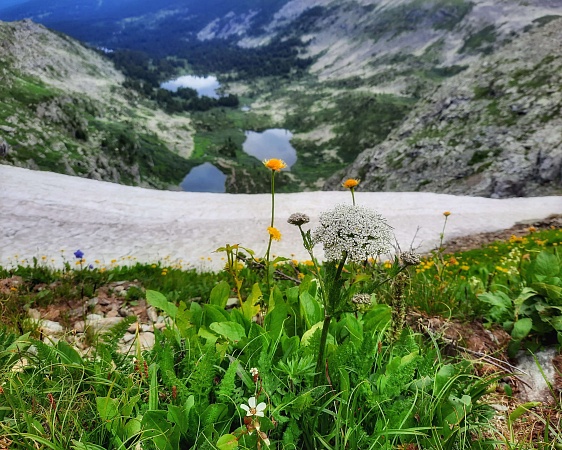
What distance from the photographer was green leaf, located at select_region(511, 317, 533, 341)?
162 inches

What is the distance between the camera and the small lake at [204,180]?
148375 millimetres

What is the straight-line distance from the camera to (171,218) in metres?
17.6

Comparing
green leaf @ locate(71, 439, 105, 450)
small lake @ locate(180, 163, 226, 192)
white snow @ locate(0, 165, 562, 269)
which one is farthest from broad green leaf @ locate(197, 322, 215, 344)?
small lake @ locate(180, 163, 226, 192)

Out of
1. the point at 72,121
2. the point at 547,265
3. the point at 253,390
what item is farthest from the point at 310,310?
the point at 72,121

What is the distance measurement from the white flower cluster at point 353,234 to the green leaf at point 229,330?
1390 mm

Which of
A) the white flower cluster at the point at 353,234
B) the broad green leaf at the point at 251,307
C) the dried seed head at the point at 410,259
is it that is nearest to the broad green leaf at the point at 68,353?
the broad green leaf at the point at 251,307

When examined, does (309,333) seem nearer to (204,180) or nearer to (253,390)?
(253,390)

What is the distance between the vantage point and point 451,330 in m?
4.60

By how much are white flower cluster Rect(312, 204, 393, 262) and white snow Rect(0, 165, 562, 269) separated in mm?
9149

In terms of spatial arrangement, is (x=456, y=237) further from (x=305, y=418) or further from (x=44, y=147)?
(x=44, y=147)

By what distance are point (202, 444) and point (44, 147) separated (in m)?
95.4

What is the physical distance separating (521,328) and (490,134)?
63164 millimetres

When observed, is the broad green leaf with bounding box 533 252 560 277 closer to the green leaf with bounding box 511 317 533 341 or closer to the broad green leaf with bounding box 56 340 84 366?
the green leaf with bounding box 511 317 533 341

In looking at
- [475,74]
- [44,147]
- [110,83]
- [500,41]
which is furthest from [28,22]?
[500,41]
